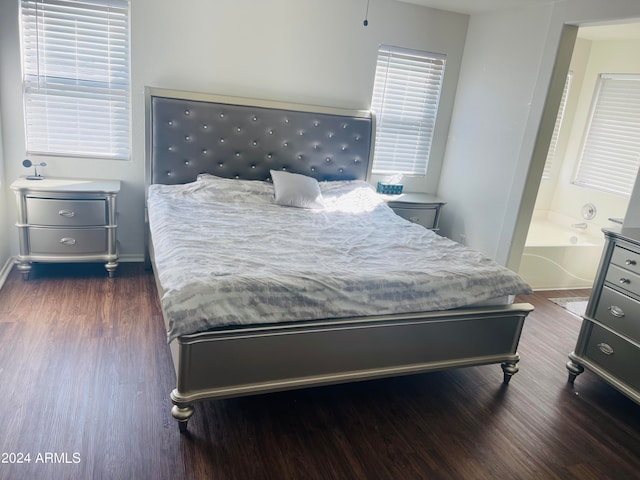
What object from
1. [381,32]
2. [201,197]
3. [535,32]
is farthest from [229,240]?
[535,32]

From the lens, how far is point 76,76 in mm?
3494

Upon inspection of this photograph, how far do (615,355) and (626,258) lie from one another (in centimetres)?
53

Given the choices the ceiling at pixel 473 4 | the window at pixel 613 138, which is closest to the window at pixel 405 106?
the ceiling at pixel 473 4

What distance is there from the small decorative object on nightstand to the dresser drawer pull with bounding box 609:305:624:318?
6.35 feet

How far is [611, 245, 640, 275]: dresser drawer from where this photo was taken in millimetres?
2467

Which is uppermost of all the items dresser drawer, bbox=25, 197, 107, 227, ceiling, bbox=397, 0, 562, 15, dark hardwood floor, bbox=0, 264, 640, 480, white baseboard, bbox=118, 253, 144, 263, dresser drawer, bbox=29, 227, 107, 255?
ceiling, bbox=397, 0, 562, 15

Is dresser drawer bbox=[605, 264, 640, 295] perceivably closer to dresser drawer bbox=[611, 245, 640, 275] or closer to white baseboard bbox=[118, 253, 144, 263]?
dresser drawer bbox=[611, 245, 640, 275]

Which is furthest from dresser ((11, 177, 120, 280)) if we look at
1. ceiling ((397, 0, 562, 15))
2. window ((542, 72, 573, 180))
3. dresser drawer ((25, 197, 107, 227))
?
window ((542, 72, 573, 180))

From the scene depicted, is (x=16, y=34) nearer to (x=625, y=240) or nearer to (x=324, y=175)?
(x=324, y=175)

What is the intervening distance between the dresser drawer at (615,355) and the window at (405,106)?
96.1 inches

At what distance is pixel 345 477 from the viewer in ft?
6.29

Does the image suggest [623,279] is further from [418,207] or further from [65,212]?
[65,212]

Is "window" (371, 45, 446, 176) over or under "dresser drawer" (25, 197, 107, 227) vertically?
over

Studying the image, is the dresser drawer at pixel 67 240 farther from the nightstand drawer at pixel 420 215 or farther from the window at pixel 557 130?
the window at pixel 557 130
